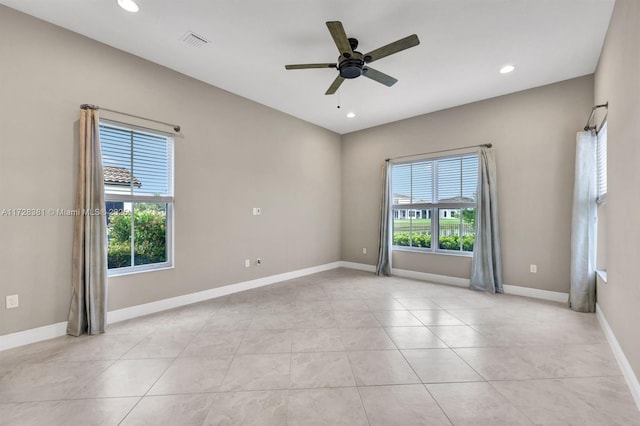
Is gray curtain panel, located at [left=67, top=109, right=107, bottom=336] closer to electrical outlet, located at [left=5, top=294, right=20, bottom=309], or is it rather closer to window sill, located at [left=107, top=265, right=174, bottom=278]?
window sill, located at [left=107, top=265, right=174, bottom=278]

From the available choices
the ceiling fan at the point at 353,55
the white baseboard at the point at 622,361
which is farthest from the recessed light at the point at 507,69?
the white baseboard at the point at 622,361

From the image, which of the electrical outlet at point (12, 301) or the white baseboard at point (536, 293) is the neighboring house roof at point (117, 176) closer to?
the electrical outlet at point (12, 301)

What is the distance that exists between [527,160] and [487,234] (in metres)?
1.24

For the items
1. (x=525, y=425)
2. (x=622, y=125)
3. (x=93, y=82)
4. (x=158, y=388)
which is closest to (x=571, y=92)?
(x=622, y=125)

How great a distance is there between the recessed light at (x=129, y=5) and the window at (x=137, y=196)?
123 centimetres

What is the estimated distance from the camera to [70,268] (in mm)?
2811

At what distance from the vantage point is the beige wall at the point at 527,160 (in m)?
3.79

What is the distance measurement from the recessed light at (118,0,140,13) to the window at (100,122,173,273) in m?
1.23

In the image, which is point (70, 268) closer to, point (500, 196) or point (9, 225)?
point (9, 225)

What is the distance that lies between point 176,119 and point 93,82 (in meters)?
0.89

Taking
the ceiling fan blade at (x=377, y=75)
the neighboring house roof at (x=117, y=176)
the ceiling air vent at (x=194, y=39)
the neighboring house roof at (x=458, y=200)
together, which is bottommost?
the neighboring house roof at (x=458, y=200)

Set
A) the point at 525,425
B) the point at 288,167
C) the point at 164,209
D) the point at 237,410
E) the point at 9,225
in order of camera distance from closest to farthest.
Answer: the point at 525,425, the point at 237,410, the point at 9,225, the point at 164,209, the point at 288,167

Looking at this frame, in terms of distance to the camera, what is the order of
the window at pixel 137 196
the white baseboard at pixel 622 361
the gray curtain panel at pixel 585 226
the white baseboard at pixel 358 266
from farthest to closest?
the white baseboard at pixel 358 266 < the gray curtain panel at pixel 585 226 < the window at pixel 137 196 < the white baseboard at pixel 622 361

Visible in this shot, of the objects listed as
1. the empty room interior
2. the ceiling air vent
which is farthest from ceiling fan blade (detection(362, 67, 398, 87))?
the ceiling air vent
